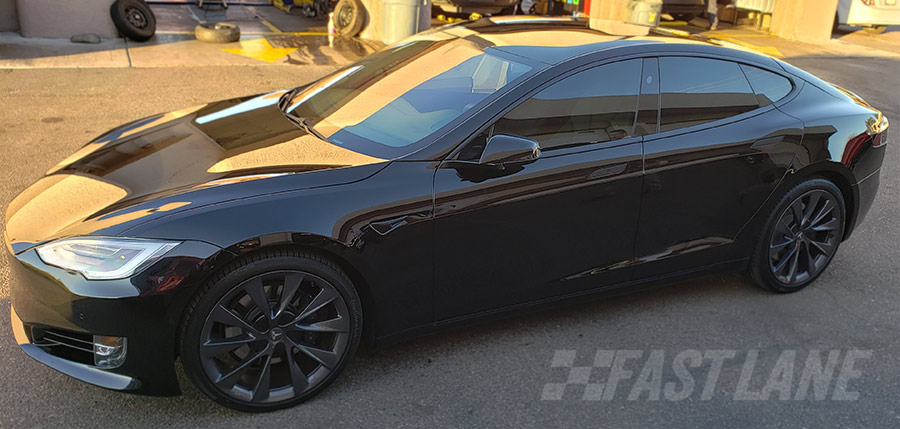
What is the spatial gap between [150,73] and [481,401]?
7.33 meters

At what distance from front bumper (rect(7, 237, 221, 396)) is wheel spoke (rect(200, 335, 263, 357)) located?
12 cm

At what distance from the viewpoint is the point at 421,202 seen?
3.19 m

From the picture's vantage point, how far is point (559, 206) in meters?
3.49

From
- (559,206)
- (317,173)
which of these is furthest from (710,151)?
(317,173)

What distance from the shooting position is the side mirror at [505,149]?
3.22m

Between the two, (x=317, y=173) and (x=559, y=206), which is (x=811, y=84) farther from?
(x=317, y=173)

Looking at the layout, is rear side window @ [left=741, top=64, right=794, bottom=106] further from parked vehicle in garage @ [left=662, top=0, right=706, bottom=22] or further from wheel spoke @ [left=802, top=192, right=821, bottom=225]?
parked vehicle in garage @ [left=662, top=0, right=706, bottom=22]

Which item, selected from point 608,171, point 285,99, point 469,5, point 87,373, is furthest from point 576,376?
point 469,5

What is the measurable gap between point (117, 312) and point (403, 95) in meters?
1.72

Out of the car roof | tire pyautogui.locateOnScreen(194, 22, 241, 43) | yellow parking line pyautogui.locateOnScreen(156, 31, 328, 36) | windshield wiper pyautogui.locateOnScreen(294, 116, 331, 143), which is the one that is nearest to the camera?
windshield wiper pyautogui.locateOnScreen(294, 116, 331, 143)

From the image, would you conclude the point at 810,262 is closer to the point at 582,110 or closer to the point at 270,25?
the point at 582,110

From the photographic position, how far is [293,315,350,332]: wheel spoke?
311 centimetres

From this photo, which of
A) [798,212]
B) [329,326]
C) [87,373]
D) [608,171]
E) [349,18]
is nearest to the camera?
[87,373]

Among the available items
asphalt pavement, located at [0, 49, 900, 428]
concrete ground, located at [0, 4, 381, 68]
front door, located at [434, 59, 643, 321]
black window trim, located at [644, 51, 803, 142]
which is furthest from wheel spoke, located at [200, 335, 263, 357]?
concrete ground, located at [0, 4, 381, 68]
